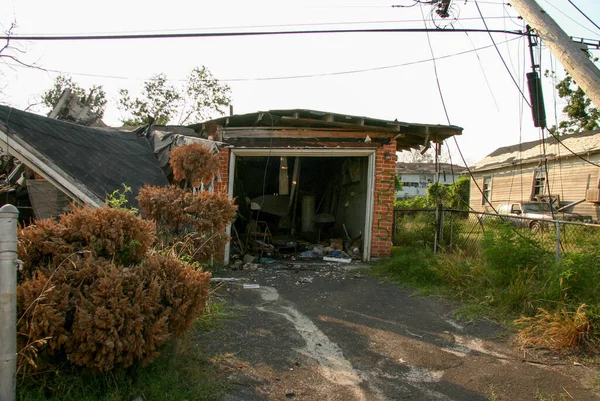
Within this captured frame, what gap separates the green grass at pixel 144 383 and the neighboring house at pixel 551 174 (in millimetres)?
13219

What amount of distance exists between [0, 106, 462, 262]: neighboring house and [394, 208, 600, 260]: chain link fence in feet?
3.52

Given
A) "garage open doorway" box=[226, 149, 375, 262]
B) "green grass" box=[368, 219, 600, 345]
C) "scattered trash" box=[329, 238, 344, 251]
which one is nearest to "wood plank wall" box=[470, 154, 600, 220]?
"garage open doorway" box=[226, 149, 375, 262]

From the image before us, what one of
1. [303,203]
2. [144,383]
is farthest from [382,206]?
[144,383]

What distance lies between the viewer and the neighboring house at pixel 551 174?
16.3 meters

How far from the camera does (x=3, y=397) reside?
234 centimetres

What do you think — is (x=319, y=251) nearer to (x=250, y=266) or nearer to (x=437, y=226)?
(x=250, y=266)

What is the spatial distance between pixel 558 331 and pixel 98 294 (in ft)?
14.4

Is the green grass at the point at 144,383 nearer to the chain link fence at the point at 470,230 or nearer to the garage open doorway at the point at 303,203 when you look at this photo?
the chain link fence at the point at 470,230

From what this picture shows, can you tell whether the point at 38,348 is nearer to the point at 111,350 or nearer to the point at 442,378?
the point at 111,350

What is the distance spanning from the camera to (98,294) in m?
2.68

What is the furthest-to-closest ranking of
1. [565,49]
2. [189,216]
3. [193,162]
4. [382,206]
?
[382,206]
[193,162]
[189,216]
[565,49]

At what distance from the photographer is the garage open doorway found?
29.9 feet

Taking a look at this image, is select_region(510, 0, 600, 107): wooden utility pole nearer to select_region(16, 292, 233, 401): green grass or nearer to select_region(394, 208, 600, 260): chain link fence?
select_region(394, 208, 600, 260): chain link fence

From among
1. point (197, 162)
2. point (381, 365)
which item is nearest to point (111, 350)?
point (381, 365)
